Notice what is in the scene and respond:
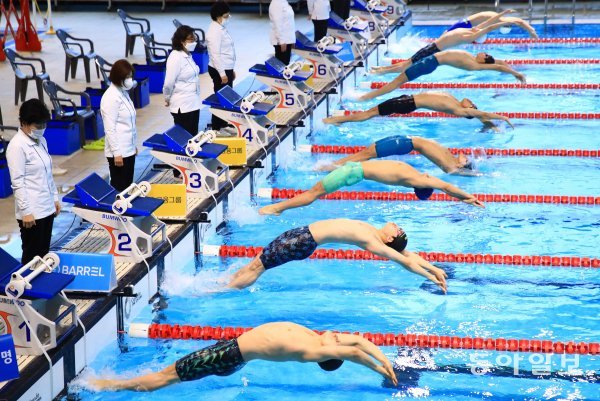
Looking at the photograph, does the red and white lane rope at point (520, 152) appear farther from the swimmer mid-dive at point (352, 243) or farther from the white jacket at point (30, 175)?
the white jacket at point (30, 175)

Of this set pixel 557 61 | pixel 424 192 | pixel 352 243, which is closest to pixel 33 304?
pixel 352 243

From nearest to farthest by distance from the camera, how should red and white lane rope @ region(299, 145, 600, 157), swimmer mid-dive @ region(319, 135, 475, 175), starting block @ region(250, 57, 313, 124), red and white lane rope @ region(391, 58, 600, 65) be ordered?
1. swimmer mid-dive @ region(319, 135, 475, 175)
2. red and white lane rope @ region(299, 145, 600, 157)
3. starting block @ region(250, 57, 313, 124)
4. red and white lane rope @ region(391, 58, 600, 65)

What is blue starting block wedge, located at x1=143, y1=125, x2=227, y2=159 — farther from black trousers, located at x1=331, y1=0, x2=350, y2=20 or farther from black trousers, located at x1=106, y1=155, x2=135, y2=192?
black trousers, located at x1=331, y1=0, x2=350, y2=20

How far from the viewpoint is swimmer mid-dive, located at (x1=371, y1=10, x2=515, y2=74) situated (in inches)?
473

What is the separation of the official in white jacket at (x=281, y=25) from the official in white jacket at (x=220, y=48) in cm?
178

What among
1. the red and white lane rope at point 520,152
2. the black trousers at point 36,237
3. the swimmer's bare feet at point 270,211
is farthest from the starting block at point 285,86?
the black trousers at point 36,237

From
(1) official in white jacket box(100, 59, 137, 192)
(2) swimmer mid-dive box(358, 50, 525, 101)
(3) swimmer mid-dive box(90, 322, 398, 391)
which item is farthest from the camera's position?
(2) swimmer mid-dive box(358, 50, 525, 101)

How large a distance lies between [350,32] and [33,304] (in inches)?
345

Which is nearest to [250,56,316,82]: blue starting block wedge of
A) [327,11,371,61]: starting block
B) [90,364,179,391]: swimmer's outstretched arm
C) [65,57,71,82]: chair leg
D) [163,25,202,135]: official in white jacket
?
[163,25,202,135]: official in white jacket

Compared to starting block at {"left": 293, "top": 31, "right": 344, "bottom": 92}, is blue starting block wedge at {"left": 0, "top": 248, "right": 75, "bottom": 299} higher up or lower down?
lower down

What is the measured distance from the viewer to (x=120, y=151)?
716cm

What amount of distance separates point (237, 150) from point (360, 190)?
1168 mm

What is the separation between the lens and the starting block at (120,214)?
6.52 m

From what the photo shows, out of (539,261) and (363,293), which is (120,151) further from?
(539,261)
